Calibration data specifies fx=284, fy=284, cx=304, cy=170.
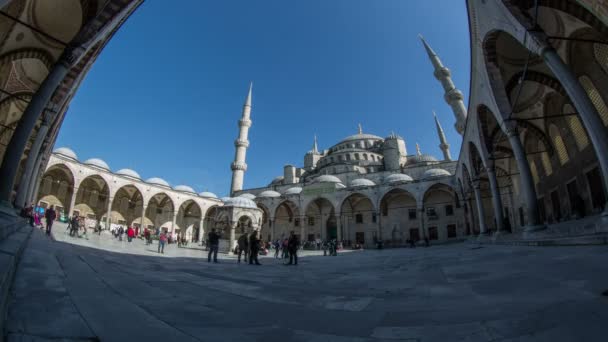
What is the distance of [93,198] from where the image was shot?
103ft

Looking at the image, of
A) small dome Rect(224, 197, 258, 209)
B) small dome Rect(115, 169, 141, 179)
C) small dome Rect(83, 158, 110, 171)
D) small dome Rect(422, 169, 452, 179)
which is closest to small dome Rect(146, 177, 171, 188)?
small dome Rect(115, 169, 141, 179)

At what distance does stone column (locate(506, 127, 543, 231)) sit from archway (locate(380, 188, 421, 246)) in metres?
18.6

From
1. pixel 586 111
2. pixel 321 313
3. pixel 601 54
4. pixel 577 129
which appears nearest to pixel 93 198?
pixel 321 313

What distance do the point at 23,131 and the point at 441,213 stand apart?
3018 centimetres

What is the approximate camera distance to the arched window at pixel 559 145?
14.3m

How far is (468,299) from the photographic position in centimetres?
247

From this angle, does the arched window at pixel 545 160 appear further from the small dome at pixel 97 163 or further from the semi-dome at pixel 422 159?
the small dome at pixel 97 163

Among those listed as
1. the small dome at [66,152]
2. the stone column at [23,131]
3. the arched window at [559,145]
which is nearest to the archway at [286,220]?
the small dome at [66,152]

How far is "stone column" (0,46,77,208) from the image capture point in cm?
603

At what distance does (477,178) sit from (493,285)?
16.4 metres

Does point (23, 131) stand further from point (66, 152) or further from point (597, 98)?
point (66, 152)

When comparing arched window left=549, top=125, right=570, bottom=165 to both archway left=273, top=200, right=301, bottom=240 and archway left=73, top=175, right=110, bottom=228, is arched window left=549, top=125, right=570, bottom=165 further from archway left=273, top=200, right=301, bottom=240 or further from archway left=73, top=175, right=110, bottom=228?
archway left=73, top=175, right=110, bottom=228

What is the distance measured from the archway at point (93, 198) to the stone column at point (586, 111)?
119 ft

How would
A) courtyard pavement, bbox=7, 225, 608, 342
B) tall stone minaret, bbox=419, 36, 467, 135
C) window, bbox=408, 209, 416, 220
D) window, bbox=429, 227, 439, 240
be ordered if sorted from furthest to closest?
window, bbox=408, 209, 416, 220
window, bbox=429, 227, 439, 240
tall stone minaret, bbox=419, 36, 467, 135
courtyard pavement, bbox=7, 225, 608, 342
